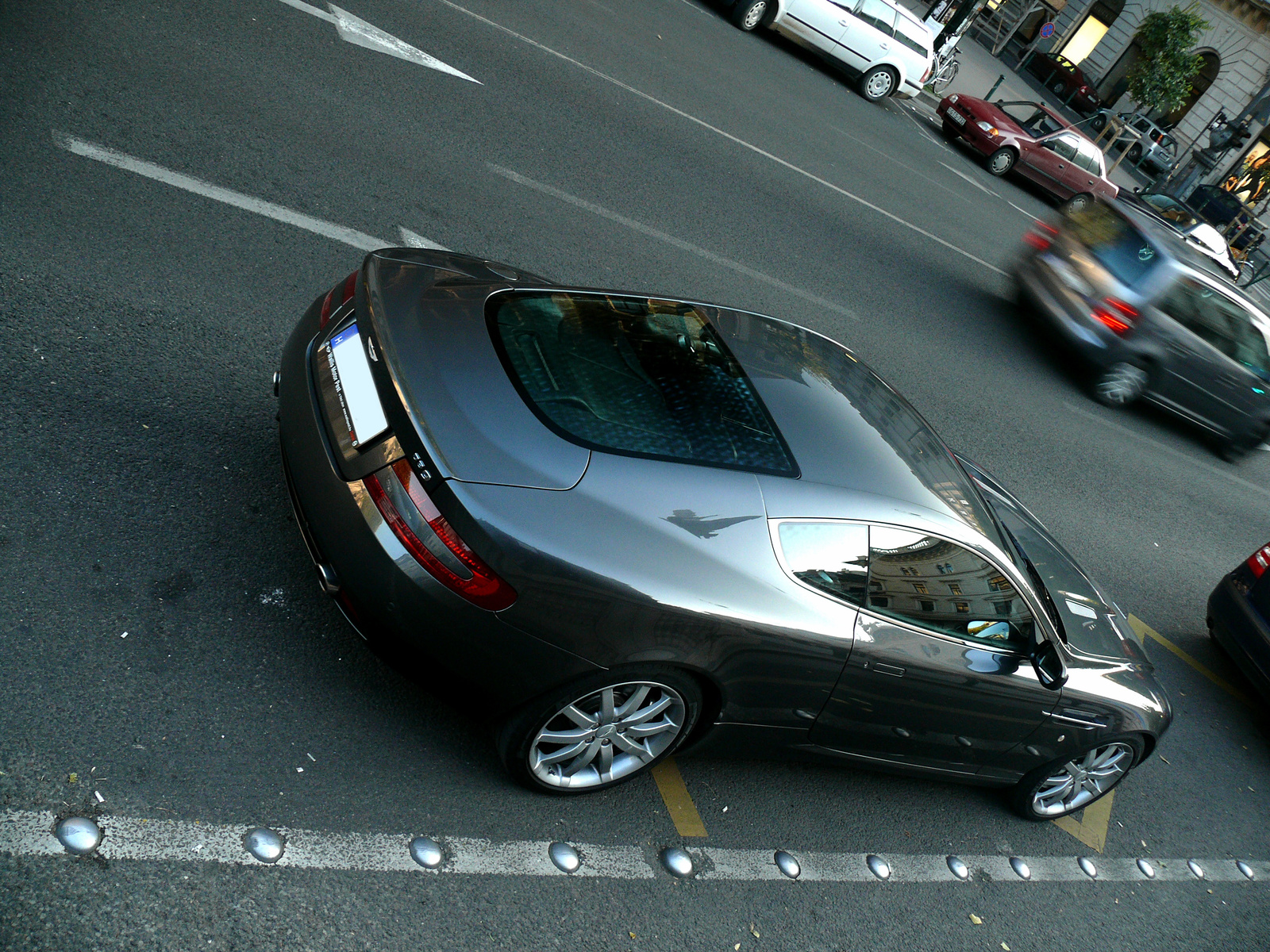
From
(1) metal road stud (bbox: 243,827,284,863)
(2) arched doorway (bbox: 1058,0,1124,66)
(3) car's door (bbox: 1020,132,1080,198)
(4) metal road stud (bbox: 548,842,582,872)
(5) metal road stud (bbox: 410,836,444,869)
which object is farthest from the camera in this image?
(2) arched doorway (bbox: 1058,0,1124,66)

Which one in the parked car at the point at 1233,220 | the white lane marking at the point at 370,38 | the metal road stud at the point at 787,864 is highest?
the parked car at the point at 1233,220

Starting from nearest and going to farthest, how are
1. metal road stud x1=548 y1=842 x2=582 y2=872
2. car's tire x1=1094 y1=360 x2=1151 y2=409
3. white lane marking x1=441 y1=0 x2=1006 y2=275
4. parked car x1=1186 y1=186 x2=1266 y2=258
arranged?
metal road stud x1=548 y1=842 x2=582 y2=872
car's tire x1=1094 y1=360 x2=1151 y2=409
white lane marking x1=441 y1=0 x2=1006 y2=275
parked car x1=1186 y1=186 x2=1266 y2=258

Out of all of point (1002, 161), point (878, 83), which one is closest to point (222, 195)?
point (878, 83)

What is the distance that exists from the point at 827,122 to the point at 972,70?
19.0 meters

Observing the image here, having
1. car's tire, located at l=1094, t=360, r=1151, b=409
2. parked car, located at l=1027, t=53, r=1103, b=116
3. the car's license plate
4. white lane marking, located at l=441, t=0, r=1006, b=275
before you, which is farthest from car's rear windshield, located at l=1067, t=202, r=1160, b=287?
parked car, located at l=1027, t=53, r=1103, b=116

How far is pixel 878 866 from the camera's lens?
3.79m

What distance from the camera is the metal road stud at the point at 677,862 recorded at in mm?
3271

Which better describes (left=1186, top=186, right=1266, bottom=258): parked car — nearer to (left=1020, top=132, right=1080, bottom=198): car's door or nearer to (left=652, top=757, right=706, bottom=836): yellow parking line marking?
(left=1020, top=132, right=1080, bottom=198): car's door

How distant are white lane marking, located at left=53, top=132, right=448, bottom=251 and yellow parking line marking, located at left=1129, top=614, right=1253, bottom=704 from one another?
213 inches

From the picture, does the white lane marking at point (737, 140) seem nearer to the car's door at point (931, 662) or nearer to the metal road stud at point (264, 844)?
the car's door at point (931, 662)

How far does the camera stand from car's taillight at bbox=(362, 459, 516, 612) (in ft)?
8.90

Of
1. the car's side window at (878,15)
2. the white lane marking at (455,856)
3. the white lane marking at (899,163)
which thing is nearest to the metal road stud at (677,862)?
the white lane marking at (455,856)

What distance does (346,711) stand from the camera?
125 inches

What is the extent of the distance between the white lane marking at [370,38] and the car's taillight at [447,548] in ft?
21.4
